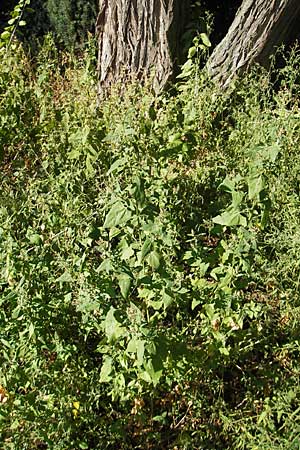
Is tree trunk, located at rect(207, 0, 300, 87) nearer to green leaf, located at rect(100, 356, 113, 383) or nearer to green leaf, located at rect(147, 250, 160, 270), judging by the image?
green leaf, located at rect(147, 250, 160, 270)

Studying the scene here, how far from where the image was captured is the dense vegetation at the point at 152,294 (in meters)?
2.32

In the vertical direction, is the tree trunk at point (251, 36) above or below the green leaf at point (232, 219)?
above

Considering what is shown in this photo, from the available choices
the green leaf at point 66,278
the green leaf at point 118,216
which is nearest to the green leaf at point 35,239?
the green leaf at point 66,278

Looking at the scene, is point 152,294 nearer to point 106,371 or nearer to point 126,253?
point 126,253

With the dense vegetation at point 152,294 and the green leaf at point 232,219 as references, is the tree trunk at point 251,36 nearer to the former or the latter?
the dense vegetation at point 152,294

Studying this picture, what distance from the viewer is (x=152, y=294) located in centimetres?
229

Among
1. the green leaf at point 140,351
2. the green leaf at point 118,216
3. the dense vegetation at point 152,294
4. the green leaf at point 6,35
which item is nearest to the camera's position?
Result: the green leaf at point 140,351

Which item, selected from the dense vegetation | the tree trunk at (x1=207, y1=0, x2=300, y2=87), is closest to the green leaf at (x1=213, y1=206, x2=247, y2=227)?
the dense vegetation

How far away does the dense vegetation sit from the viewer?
2320 mm

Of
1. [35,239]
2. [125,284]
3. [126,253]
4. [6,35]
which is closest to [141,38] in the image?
[6,35]

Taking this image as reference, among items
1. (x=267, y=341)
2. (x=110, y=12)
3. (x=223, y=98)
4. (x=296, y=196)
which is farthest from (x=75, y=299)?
(x=110, y=12)

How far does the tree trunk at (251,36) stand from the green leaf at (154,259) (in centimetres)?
229

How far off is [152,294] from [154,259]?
19cm

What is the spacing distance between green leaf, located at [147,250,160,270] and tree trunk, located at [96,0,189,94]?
2.24 m
